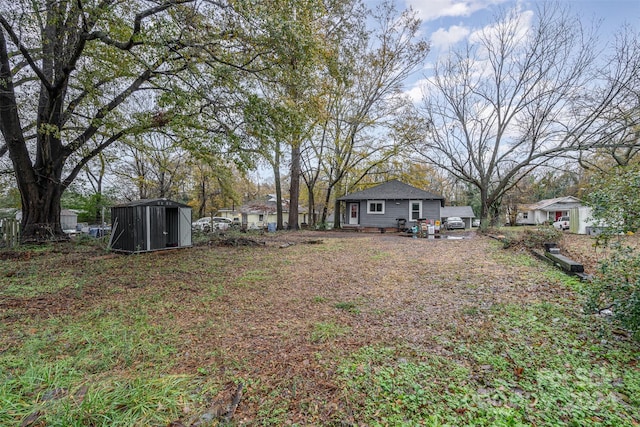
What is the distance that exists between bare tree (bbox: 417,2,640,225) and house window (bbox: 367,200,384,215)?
431cm

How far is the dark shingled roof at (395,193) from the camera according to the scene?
18000mm

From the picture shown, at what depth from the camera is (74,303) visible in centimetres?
438

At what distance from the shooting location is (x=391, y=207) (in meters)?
18.6

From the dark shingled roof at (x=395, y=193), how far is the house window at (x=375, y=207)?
1.22 ft

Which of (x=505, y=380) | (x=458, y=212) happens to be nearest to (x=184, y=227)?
(x=505, y=380)

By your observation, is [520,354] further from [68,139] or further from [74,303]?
[68,139]

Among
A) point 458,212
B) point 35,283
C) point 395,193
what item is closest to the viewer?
point 35,283

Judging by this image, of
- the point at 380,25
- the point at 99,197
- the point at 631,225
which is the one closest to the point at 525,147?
the point at 380,25

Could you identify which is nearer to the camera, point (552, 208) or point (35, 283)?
point (35, 283)

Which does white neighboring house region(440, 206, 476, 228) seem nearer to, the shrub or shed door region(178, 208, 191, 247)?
shed door region(178, 208, 191, 247)

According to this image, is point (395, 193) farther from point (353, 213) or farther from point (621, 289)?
point (621, 289)

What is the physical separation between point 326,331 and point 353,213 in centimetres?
1668

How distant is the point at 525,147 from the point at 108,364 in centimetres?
1915

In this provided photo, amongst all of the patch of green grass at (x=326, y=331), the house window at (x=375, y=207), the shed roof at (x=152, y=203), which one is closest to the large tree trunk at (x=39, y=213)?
the shed roof at (x=152, y=203)
